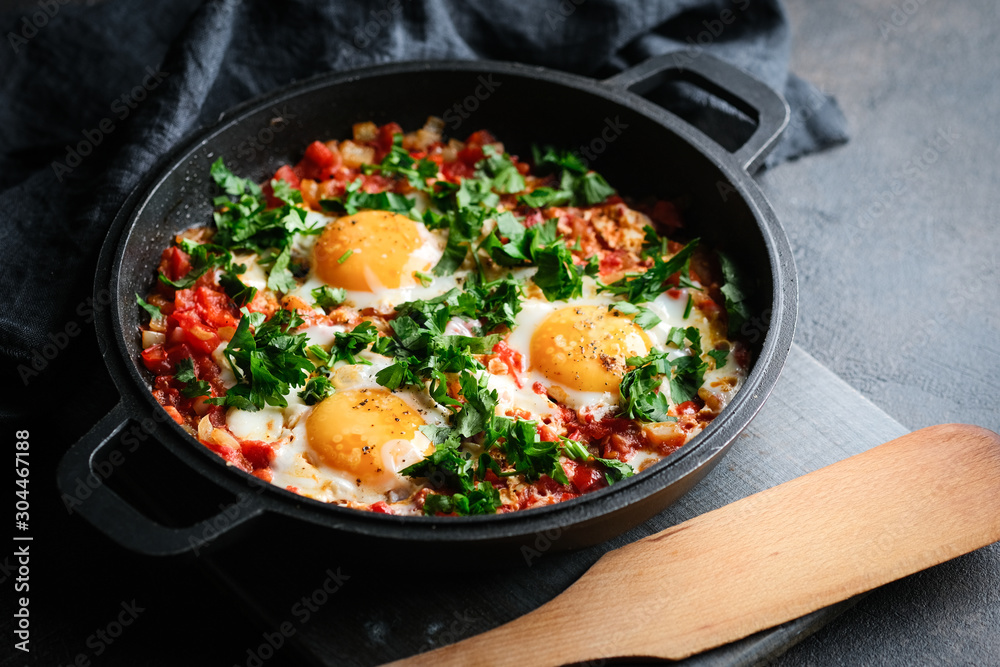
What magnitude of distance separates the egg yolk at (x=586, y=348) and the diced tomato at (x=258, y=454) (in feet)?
3.43

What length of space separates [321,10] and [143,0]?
100 centimetres

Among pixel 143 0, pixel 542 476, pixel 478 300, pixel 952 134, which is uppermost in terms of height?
pixel 143 0

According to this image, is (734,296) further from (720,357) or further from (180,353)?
(180,353)

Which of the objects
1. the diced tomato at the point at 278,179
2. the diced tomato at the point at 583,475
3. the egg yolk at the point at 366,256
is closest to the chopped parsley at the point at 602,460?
the diced tomato at the point at 583,475

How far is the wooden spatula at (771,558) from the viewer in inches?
111

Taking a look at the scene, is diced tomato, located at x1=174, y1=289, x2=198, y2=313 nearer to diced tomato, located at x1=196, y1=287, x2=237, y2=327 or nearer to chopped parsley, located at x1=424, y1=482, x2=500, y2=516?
diced tomato, located at x1=196, y1=287, x2=237, y2=327

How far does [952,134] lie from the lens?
4.95m

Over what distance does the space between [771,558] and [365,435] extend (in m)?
1.46

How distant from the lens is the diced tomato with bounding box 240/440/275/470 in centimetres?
310

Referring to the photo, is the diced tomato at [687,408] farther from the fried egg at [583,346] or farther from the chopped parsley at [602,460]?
the chopped parsley at [602,460]

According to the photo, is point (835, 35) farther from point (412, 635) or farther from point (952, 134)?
point (412, 635)

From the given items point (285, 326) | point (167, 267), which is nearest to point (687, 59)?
point (285, 326)

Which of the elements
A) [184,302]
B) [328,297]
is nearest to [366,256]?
[328,297]

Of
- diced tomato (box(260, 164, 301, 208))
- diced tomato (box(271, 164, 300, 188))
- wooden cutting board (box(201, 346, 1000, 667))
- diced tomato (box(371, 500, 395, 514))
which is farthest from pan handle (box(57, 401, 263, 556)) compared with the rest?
diced tomato (box(271, 164, 300, 188))
